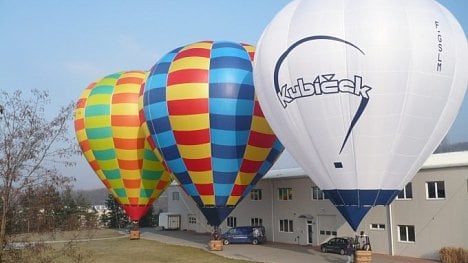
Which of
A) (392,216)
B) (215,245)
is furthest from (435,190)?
(215,245)

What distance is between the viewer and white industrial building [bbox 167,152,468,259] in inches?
798

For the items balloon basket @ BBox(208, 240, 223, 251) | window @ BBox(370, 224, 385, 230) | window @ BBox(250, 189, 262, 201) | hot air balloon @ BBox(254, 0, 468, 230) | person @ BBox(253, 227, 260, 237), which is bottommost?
balloon basket @ BBox(208, 240, 223, 251)

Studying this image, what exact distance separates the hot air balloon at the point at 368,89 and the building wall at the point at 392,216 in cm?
510

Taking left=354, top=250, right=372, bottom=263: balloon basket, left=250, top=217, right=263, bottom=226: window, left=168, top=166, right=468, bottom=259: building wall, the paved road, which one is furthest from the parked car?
left=354, top=250, right=372, bottom=263: balloon basket

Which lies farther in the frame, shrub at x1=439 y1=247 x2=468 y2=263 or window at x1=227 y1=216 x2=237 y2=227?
window at x1=227 y1=216 x2=237 y2=227

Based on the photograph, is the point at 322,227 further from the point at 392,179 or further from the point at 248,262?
the point at 392,179

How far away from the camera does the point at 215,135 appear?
2167cm

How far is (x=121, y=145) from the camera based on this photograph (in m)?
27.6

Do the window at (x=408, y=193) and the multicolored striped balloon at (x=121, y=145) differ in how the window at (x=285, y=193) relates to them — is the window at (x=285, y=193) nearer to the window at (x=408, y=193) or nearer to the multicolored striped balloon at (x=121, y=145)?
the multicolored striped balloon at (x=121, y=145)

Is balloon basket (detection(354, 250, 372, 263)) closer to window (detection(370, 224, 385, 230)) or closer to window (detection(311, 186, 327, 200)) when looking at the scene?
window (detection(370, 224, 385, 230))

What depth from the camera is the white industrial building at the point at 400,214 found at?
20.3 meters

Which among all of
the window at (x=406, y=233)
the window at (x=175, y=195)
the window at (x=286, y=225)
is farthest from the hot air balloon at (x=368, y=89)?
the window at (x=175, y=195)

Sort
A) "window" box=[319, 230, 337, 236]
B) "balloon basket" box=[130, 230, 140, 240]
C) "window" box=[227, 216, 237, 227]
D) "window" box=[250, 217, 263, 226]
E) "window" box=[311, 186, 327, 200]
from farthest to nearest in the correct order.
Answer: "window" box=[227, 216, 237, 227]
"balloon basket" box=[130, 230, 140, 240]
"window" box=[250, 217, 263, 226]
"window" box=[311, 186, 327, 200]
"window" box=[319, 230, 337, 236]

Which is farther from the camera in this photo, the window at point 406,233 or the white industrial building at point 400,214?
the window at point 406,233
